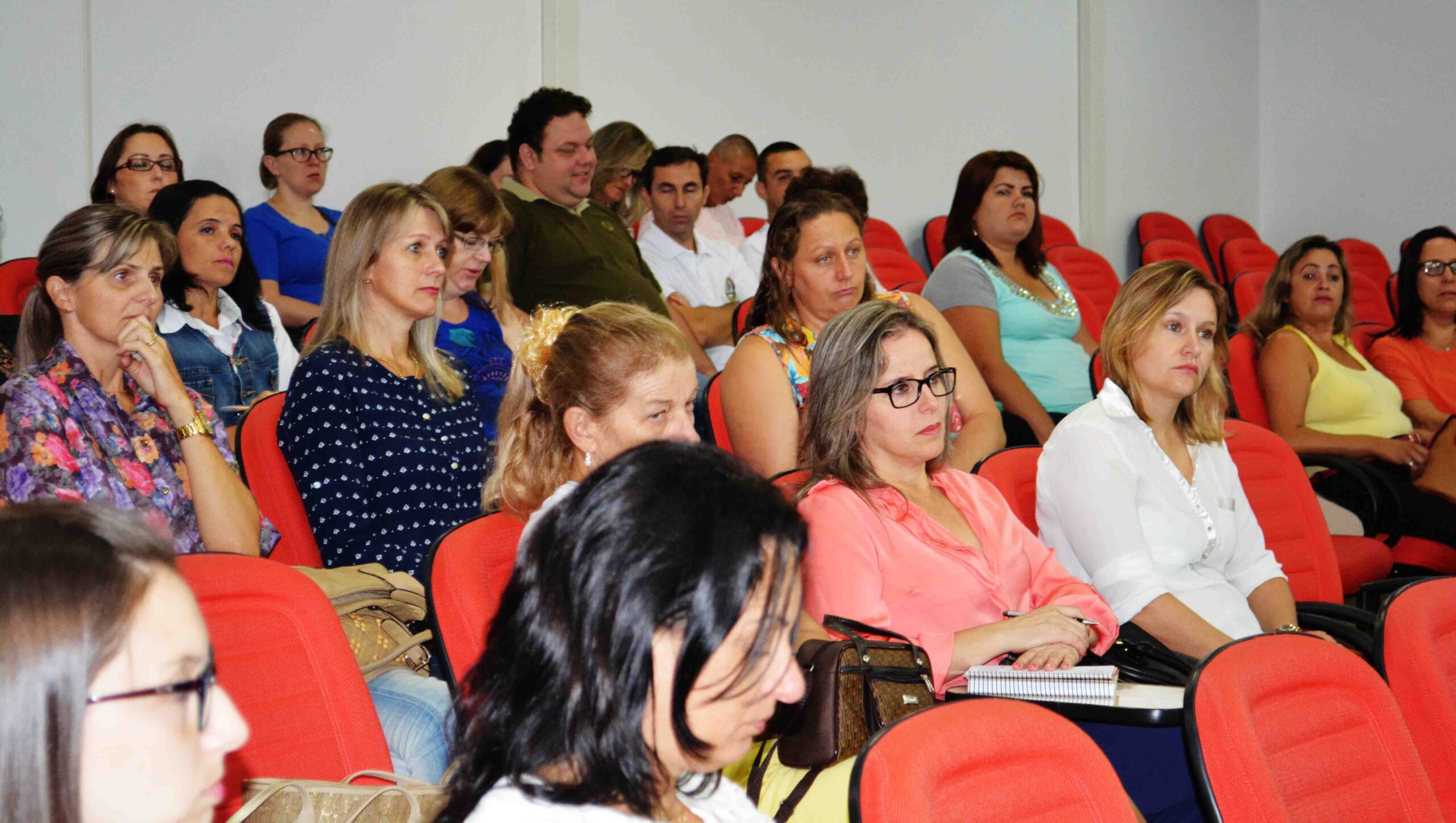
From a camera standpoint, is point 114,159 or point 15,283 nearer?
point 15,283

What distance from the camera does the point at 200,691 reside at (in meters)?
0.86

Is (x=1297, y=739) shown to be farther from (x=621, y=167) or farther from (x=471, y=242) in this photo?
(x=621, y=167)

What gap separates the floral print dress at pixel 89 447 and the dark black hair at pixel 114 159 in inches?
57.7

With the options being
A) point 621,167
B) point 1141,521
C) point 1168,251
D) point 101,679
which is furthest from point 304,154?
point 1168,251

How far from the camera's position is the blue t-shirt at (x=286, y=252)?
4.05 m

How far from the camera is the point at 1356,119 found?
7.88 metres

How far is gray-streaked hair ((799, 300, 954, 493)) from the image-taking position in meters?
2.24

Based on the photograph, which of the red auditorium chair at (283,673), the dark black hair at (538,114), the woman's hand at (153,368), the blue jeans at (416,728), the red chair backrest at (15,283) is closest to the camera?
the red auditorium chair at (283,673)

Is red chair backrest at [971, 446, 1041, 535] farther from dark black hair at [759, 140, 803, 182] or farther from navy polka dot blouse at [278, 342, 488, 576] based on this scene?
dark black hair at [759, 140, 803, 182]

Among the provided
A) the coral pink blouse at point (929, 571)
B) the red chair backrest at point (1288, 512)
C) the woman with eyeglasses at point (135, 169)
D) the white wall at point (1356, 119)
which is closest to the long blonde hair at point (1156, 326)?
the red chair backrest at point (1288, 512)

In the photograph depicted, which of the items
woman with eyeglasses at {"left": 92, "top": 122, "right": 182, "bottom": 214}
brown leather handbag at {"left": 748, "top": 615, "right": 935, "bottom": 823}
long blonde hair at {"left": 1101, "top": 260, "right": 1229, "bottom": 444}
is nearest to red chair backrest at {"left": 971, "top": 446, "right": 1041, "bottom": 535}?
long blonde hair at {"left": 1101, "top": 260, "right": 1229, "bottom": 444}

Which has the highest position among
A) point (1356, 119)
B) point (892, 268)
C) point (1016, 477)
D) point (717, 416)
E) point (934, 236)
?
point (1356, 119)

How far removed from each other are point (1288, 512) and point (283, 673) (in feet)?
7.72

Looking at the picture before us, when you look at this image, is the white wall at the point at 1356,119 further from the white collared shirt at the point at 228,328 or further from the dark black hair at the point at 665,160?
the white collared shirt at the point at 228,328
